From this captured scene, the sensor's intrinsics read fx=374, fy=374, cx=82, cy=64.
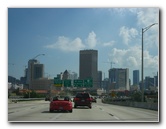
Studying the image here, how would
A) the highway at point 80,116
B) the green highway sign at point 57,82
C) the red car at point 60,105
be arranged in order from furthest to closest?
the green highway sign at point 57,82
the red car at point 60,105
the highway at point 80,116

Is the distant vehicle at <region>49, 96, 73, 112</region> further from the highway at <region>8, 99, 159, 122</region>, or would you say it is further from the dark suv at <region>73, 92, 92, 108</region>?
the dark suv at <region>73, 92, 92, 108</region>

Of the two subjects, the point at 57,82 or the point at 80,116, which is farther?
the point at 57,82

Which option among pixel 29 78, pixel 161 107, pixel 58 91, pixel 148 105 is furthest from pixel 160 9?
pixel 58 91

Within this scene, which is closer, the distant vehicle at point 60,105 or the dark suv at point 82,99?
the distant vehicle at point 60,105

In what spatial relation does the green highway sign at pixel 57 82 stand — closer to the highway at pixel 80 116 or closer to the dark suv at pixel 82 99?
the dark suv at pixel 82 99

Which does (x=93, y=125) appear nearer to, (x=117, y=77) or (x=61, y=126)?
(x=61, y=126)

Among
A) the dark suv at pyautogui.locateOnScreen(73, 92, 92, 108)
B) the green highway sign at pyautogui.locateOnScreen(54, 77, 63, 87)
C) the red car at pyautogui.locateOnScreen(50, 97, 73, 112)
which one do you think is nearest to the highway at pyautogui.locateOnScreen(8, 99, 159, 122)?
the red car at pyautogui.locateOnScreen(50, 97, 73, 112)

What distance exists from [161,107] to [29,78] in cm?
2238

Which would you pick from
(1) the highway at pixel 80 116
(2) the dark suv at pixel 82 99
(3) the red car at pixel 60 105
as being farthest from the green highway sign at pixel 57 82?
(3) the red car at pixel 60 105

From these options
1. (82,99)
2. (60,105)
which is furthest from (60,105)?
(82,99)

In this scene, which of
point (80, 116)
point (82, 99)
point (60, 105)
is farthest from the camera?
point (82, 99)

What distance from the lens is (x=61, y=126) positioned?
18953mm

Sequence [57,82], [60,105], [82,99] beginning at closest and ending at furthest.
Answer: [60,105], [82,99], [57,82]

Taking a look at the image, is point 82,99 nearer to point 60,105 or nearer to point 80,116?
point 60,105
